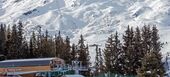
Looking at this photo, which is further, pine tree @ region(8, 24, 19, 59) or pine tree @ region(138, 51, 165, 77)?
pine tree @ region(8, 24, 19, 59)

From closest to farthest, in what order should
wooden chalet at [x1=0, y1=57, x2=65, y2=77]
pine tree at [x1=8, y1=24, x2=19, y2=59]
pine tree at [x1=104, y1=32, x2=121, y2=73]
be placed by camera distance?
1. wooden chalet at [x1=0, y1=57, x2=65, y2=77]
2. pine tree at [x1=104, y1=32, x2=121, y2=73]
3. pine tree at [x1=8, y1=24, x2=19, y2=59]

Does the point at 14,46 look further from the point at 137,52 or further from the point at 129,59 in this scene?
the point at 137,52

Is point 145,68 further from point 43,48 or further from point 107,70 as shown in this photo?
point 43,48

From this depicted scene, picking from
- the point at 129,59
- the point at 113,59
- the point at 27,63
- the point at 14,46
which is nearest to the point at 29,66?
→ the point at 27,63

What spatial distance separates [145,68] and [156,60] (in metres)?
2.93

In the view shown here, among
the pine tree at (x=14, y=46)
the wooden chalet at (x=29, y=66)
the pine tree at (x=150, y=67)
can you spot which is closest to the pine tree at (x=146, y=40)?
the wooden chalet at (x=29, y=66)

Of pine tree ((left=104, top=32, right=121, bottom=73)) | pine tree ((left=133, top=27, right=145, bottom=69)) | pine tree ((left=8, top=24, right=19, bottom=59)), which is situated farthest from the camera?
pine tree ((left=8, top=24, right=19, bottom=59))

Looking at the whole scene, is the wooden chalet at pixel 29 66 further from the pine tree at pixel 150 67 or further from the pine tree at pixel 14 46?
the pine tree at pixel 150 67

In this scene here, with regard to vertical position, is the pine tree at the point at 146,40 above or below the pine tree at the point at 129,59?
above

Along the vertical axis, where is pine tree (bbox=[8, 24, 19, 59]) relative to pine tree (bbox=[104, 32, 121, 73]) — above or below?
above

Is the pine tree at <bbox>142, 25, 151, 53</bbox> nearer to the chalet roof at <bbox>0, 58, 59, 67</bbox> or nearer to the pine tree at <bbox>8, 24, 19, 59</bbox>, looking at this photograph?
the chalet roof at <bbox>0, 58, 59, 67</bbox>

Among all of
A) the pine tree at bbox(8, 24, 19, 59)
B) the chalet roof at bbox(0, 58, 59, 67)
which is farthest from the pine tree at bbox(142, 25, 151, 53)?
the pine tree at bbox(8, 24, 19, 59)

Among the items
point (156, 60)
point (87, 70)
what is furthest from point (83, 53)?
point (156, 60)

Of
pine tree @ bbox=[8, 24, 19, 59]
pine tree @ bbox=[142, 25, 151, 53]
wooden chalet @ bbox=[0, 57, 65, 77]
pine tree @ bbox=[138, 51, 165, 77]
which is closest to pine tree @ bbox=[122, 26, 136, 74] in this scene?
pine tree @ bbox=[142, 25, 151, 53]
